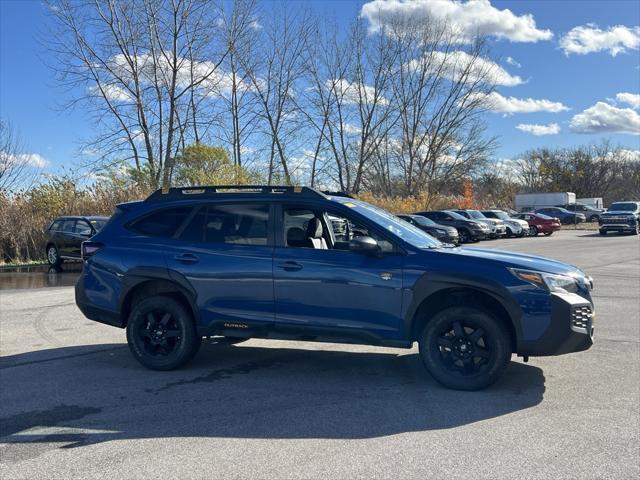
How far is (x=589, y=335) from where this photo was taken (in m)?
5.09

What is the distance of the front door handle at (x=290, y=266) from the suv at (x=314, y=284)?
0.01 metres

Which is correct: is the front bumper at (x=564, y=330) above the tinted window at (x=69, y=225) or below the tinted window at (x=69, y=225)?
below

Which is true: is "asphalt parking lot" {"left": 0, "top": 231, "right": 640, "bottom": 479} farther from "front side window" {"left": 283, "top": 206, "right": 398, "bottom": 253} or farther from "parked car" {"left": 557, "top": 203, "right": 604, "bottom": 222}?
"parked car" {"left": 557, "top": 203, "right": 604, "bottom": 222}

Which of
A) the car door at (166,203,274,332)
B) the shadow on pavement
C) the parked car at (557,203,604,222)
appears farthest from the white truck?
the car door at (166,203,274,332)

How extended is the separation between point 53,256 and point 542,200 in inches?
2037

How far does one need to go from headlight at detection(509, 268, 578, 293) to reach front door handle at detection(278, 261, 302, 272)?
1.93m

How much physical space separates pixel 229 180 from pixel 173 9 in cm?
985

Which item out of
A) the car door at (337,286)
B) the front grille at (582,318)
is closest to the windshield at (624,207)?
the front grille at (582,318)

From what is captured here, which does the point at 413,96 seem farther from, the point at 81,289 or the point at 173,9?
the point at 81,289

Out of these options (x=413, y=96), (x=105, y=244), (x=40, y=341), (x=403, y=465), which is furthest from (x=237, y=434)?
(x=413, y=96)

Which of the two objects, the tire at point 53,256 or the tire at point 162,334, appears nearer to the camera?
the tire at point 162,334

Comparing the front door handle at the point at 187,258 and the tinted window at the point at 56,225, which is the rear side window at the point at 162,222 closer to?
the front door handle at the point at 187,258

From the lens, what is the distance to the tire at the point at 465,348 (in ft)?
16.8

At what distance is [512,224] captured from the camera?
118 feet
